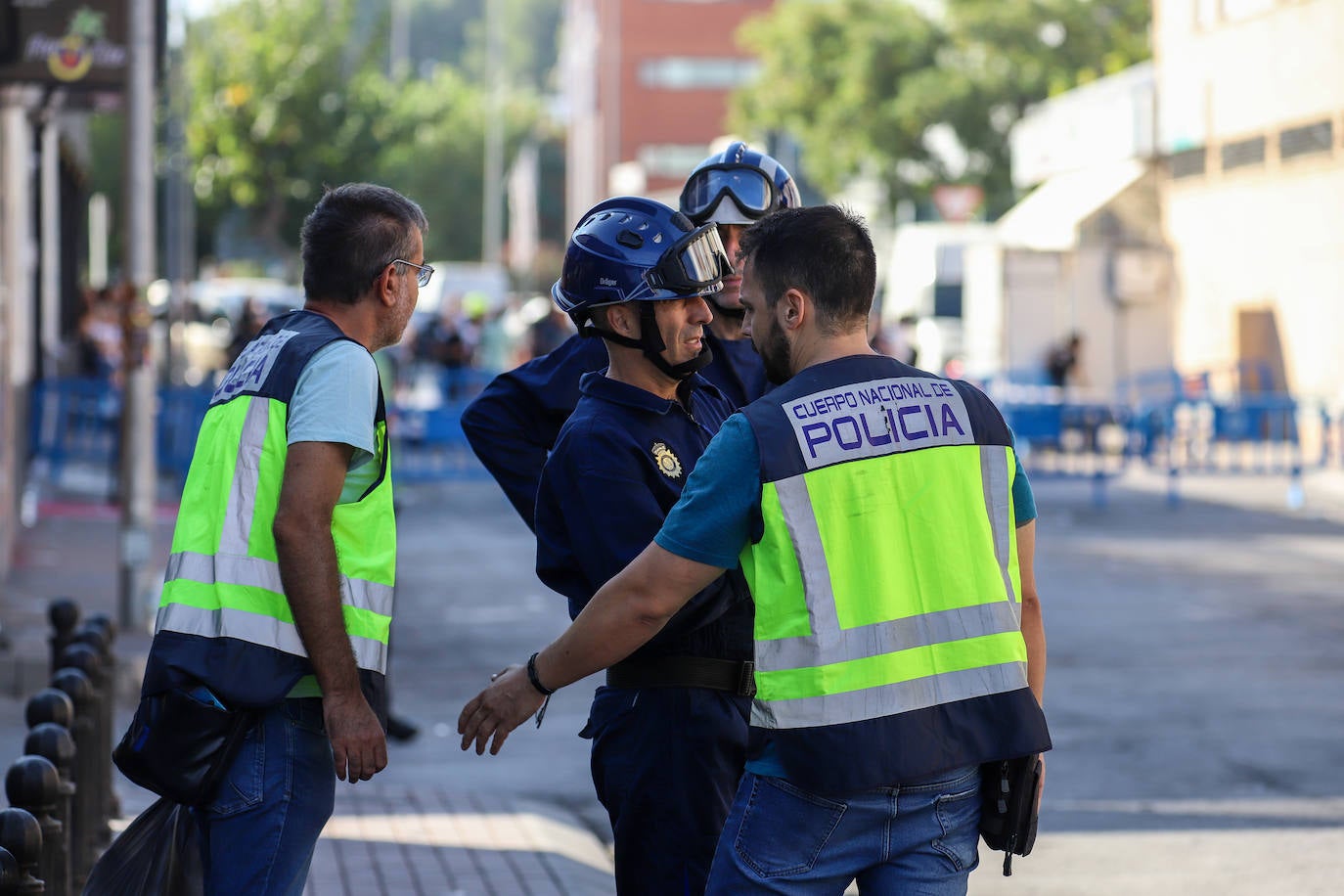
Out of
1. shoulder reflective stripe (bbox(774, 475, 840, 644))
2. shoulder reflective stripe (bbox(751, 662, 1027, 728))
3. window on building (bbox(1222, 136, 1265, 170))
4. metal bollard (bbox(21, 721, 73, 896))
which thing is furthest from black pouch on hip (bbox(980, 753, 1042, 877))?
window on building (bbox(1222, 136, 1265, 170))

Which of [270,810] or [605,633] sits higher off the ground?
[605,633]

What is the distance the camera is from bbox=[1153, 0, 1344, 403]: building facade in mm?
25422

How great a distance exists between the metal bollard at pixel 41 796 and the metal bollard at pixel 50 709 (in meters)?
0.66

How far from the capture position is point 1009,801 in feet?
11.2

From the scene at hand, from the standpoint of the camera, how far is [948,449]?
333 cm

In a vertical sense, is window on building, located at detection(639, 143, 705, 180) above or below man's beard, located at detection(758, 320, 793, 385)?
above

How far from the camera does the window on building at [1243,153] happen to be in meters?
27.4

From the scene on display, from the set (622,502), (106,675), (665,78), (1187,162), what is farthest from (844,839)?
(665,78)

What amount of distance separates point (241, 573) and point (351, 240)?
0.71 m

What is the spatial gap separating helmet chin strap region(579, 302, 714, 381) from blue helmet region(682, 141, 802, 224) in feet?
3.66

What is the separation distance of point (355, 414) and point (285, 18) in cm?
3099

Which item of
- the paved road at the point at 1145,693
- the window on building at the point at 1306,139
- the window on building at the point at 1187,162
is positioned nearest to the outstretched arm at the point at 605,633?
the paved road at the point at 1145,693

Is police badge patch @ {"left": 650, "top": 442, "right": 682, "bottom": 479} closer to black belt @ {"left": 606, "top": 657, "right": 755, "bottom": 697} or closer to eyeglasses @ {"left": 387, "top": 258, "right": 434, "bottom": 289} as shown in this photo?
black belt @ {"left": 606, "top": 657, "right": 755, "bottom": 697}

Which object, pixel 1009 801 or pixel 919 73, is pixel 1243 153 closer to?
pixel 919 73
